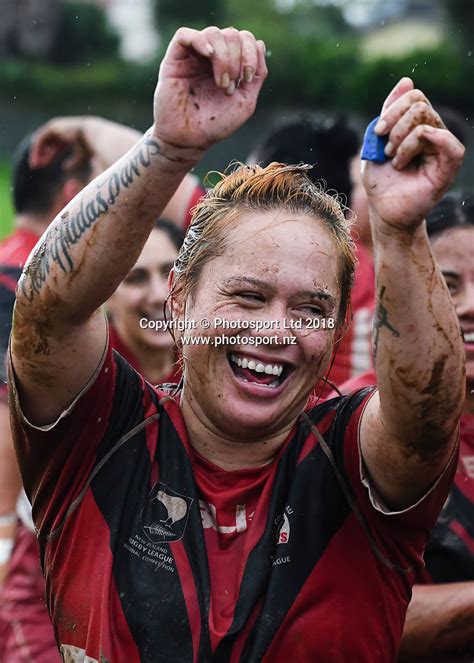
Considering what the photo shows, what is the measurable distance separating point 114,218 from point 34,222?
2.79 metres

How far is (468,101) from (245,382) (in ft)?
27.6

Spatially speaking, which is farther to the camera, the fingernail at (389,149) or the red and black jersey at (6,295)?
the red and black jersey at (6,295)

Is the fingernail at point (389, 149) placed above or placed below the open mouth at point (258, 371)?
above

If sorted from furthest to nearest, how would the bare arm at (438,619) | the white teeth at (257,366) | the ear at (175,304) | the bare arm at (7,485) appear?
the bare arm at (7,485) → the bare arm at (438,619) → the ear at (175,304) → the white teeth at (257,366)

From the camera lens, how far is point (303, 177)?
7.75ft

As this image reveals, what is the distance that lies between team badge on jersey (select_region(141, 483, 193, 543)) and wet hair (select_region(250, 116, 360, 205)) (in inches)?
119

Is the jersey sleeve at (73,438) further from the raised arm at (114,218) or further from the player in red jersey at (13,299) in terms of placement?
the player in red jersey at (13,299)

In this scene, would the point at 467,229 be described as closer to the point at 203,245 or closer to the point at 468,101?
the point at 203,245

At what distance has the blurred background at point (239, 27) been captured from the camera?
11.1 metres

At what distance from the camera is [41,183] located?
495cm

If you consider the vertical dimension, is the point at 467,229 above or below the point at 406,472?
above

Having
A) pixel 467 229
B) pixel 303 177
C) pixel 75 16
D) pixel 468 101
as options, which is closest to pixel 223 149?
pixel 468 101

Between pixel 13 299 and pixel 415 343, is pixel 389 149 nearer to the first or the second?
pixel 415 343

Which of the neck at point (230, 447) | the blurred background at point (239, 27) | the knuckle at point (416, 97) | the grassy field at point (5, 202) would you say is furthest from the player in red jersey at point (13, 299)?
the grassy field at point (5, 202)
